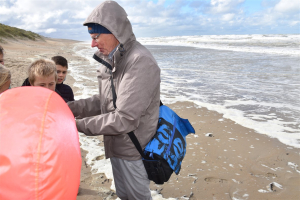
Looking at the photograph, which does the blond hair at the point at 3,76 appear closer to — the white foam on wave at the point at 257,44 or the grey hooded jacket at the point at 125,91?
the grey hooded jacket at the point at 125,91

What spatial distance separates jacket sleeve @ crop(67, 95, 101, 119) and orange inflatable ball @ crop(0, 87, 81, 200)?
0.85 m

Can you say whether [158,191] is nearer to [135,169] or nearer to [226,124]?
[135,169]

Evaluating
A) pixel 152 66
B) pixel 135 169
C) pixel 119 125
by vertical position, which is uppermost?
pixel 152 66

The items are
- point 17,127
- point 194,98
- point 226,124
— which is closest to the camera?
point 17,127

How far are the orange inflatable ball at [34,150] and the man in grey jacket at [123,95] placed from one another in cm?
48

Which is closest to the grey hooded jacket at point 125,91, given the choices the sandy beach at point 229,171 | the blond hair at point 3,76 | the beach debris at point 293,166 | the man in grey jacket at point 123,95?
A: the man in grey jacket at point 123,95

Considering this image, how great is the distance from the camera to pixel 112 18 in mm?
2051

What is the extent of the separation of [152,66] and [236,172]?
2.73 m

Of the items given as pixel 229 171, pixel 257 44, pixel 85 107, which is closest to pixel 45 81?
pixel 85 107

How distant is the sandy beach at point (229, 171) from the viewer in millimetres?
3408

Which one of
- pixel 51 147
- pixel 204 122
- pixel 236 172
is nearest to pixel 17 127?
pixel 51 147

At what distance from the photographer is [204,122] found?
5.94 meters

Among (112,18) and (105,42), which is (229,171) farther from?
(112,18)

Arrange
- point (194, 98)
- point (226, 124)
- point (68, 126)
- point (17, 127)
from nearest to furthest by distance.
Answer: point (17, 127), point (68, 126), point (226, 124), point (194, 98)
